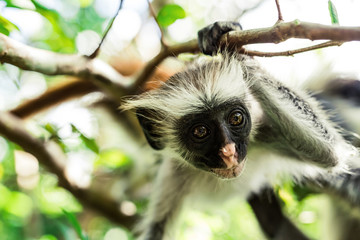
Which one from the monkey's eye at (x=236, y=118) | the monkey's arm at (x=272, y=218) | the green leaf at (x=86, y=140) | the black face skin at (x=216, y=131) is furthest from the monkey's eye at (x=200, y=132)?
the monkey's arm at (x=272, y=218)

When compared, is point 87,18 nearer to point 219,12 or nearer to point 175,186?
point 175,186

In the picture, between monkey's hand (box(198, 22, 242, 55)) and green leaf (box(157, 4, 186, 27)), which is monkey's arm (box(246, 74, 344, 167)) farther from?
green leaf (box(157, 4, 186, 27))

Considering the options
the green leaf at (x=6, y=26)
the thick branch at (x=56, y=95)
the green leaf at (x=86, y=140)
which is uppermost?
the green leaf at (x=6, y=26)

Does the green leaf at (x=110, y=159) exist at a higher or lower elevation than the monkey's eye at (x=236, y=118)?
lower

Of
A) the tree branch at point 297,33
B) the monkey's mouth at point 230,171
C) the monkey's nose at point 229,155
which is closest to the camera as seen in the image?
the tree branch at point 297,33

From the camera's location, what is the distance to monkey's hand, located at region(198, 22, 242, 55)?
7.40ft

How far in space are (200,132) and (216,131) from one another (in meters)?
0.14

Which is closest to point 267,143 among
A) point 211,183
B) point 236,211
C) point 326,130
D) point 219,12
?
point 326,130

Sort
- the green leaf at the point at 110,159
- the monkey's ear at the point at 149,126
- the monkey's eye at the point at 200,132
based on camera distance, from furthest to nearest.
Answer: the green leaf at the point at 110,159 < the monkey's ear at the point at 149,126 < the monkey's eye at the point at 200,132

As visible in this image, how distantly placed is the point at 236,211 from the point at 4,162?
9.11 feet

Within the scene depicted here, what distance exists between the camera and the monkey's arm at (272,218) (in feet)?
11.5

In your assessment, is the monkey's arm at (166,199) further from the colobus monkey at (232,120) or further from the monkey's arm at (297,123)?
the monkey's arm at (297,123)

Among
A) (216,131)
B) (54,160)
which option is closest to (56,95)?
(54,160)

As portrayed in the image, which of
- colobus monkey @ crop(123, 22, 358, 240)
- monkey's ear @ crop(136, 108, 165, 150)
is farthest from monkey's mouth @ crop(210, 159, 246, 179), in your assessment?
Result: monkey's ear @ crop(136, 108, 165, 150)
